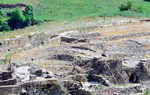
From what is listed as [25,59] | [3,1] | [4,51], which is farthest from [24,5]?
[25,59]

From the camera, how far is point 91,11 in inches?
2854

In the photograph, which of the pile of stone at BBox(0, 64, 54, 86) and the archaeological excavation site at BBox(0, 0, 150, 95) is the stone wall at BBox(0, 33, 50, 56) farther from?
the pile of stone at BBox(0, 64, 54, 86)

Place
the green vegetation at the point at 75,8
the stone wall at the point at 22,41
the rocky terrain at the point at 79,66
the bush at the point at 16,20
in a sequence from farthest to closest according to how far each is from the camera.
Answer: the green vegetation at the point at 75,8, the bush at the point at 16,20, the stone wall at the point at 22,41, the rocky terrain at the point at 79,66

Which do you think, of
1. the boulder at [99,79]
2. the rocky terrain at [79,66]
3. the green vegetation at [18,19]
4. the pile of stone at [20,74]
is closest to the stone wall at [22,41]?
the rocky terrain at [79,66]

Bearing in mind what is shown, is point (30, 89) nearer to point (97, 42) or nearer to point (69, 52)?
point (69, 52)

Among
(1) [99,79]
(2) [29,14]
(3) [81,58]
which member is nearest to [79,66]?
(3) [81,58]

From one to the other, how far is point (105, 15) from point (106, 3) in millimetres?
13976

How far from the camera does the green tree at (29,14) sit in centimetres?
6750

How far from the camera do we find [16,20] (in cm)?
6700

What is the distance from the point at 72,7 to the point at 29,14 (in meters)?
7.11

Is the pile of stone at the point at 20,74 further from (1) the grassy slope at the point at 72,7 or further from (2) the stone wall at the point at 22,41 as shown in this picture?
(1) the grassy slope at the point at 72,7

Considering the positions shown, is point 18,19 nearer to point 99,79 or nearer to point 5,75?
point 5,75

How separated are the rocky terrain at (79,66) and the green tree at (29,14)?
20625 millimetres

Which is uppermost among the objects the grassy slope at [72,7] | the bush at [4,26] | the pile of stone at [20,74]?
the pile of stone at [20,74]
